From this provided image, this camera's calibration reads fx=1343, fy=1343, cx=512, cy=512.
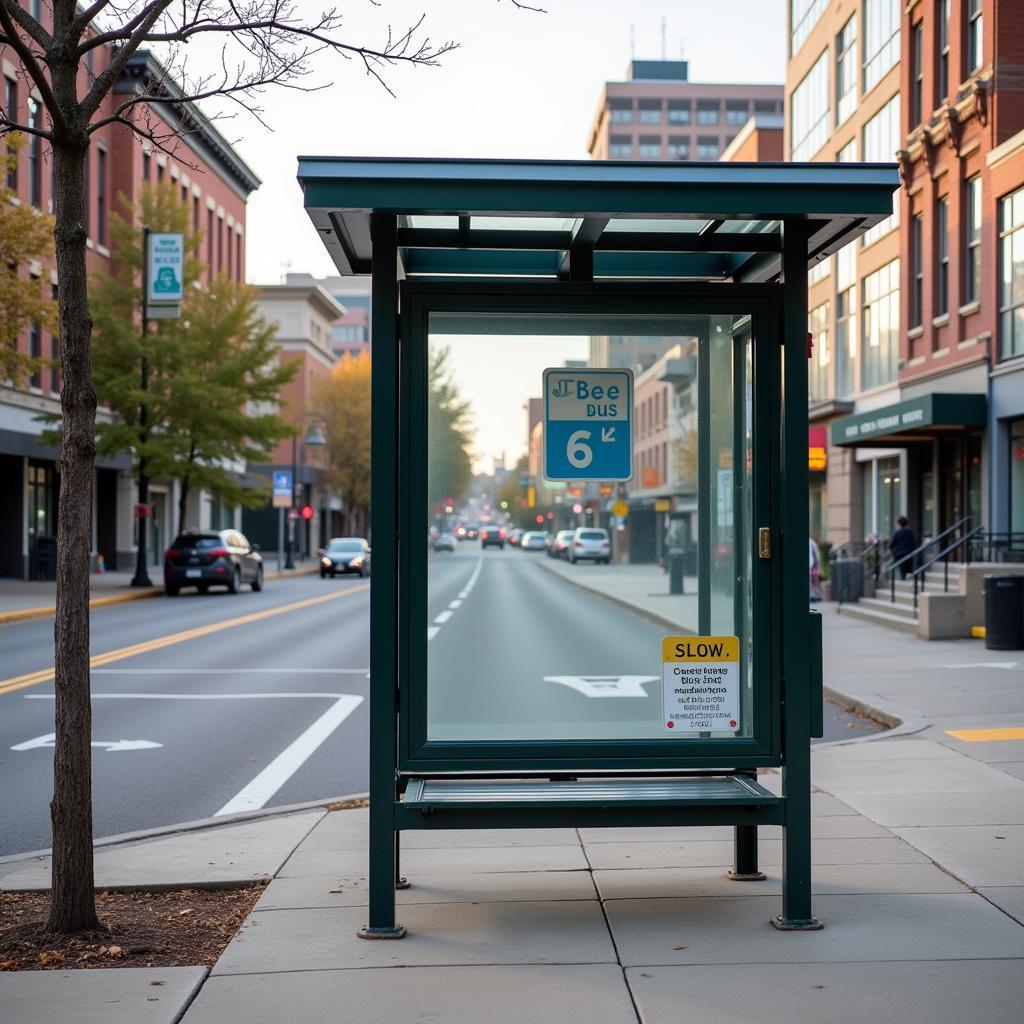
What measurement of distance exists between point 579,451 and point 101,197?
144 feet

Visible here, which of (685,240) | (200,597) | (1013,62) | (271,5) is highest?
(1013,62)

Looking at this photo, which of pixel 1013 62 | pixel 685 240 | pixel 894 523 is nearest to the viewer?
pixel 685 240

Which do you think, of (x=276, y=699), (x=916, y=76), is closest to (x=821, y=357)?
(x=916, y=76)

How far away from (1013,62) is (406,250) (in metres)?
22.8

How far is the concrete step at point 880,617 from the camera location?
2275 cm

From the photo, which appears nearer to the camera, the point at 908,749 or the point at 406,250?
the point at 406,250

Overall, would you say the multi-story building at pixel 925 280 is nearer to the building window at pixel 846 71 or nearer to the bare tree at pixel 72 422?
the building window at pixel 846 71

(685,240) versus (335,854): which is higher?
(685,240)

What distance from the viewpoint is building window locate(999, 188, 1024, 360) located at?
24.9 meters

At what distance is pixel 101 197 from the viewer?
46.3 meters

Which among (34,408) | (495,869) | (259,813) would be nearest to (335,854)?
(495,869)

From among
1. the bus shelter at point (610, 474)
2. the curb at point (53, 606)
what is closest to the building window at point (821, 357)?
the curb at point (53, 606)

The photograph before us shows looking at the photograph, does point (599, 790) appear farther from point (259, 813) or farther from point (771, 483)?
point (259, 813)

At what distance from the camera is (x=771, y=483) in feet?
19.2
